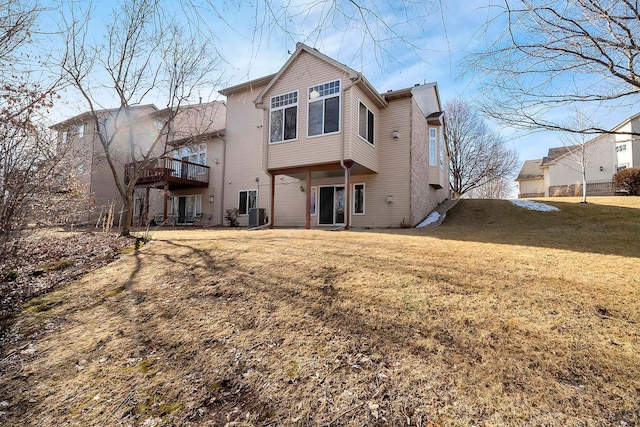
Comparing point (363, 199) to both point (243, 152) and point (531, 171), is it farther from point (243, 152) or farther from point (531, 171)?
point (531, 171)

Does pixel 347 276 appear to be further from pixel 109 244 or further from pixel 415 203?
pixel 415 203

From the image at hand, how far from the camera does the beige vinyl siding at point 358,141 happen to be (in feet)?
35.7

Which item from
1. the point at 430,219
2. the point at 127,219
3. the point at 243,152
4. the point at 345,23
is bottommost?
the point at 127,219

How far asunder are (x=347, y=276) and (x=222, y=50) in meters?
3.24

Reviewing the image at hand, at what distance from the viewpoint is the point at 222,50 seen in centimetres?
300

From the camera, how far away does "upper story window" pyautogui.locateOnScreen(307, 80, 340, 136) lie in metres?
11.2

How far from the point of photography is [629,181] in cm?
1880

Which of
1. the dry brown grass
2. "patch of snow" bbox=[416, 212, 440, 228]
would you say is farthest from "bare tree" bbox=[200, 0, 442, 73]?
"patch of snow" bbox=[416, 212, 440, 228]

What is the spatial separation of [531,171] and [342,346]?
131ft

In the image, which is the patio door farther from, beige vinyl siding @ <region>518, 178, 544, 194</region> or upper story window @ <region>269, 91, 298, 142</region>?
beige vinyl siding @ <region>518, 178, 544, 194</region>

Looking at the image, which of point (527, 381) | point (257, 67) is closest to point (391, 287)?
point (527, 381)

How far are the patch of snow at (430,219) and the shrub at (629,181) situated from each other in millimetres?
13304

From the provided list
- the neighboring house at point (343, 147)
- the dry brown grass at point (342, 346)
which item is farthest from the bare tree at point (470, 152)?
the dry brown grass at point (342, 346)

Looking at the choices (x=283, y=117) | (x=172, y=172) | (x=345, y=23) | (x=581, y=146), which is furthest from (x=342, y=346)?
(x=172, y=172)
